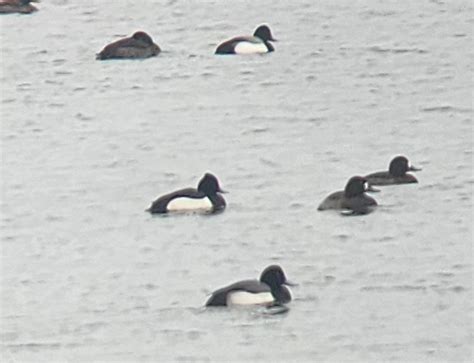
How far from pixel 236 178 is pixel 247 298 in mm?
5357

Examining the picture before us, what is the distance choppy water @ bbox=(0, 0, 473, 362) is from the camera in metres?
20.2

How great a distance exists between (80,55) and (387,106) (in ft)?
19.5

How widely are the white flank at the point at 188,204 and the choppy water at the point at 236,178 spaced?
0.88ft

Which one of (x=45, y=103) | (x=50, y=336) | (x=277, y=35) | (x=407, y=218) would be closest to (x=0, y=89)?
(x=45, y=103)

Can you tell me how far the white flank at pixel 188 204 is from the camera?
80.6ft

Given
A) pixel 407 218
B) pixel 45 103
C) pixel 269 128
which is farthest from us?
pixel 45 103

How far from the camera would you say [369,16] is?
37312 mm

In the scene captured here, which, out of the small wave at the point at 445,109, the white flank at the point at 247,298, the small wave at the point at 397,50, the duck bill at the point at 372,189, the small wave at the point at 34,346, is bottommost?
the small wave at the point at 397,50

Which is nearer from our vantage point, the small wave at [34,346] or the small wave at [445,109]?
the small wave at [34,346]

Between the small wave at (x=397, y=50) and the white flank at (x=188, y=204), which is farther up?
the white flank at (x=188, y=204)

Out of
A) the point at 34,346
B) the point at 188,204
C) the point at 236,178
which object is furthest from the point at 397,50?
the point at 34,346

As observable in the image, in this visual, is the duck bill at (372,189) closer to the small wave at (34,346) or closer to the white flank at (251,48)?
the small wave at (34,346)

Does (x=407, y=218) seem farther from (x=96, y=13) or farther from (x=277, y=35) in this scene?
(x=96, y=13)

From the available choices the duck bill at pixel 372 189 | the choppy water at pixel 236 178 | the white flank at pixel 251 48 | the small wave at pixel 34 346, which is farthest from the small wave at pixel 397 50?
the small wave at pixel 34 346
